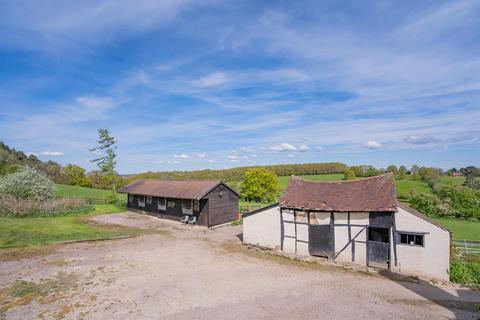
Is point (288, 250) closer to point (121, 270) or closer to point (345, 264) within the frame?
point (345, 264)

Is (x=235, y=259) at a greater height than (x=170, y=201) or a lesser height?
lesser

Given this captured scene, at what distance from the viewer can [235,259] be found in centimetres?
1575

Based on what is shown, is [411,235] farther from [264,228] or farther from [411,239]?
[264,228]

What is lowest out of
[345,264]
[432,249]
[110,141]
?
Result: [345,264]

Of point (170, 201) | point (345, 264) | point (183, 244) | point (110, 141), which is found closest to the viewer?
point (345, 264)

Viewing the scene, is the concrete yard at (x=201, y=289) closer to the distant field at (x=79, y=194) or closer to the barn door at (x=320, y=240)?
the barn door at (x=320, y=240)

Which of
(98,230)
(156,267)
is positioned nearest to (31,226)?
(98,230)

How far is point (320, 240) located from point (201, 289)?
786 cm

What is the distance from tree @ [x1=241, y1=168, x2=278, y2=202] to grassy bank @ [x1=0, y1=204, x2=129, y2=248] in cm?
2776

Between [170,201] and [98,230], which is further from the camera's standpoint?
[170,201]

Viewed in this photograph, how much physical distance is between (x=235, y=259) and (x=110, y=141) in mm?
33200

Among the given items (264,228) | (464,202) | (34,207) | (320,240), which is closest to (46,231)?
(34,207)

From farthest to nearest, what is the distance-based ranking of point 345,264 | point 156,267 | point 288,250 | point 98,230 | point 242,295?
point 98,230, point 288,250, point 345,264, point 156,267, point 242,295

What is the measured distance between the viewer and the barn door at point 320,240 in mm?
15852
